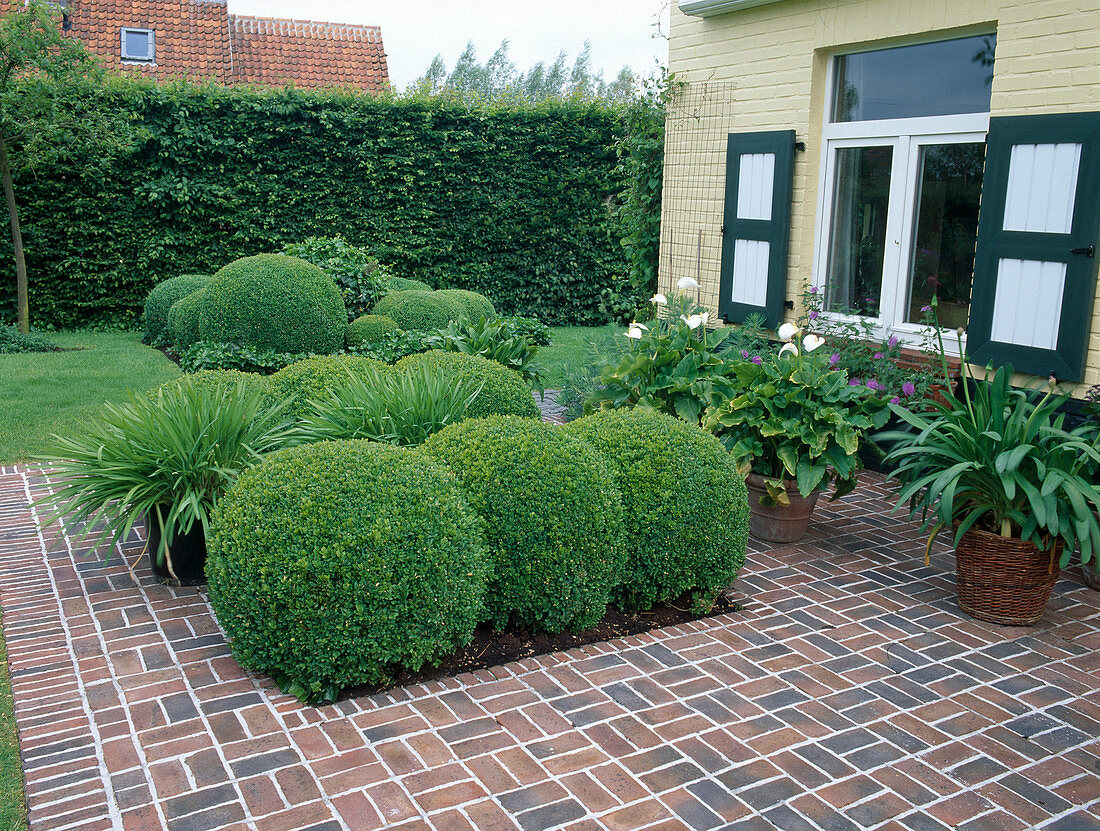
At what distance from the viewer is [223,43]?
20.2m

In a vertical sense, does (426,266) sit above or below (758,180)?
below

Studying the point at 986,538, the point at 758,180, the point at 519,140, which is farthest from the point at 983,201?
the point at 519,140

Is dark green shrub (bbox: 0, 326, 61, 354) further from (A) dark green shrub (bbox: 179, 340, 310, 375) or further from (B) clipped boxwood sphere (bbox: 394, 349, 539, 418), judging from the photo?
(B) clipped boxwood sphere (bbox: 394, 349, 539, 418)

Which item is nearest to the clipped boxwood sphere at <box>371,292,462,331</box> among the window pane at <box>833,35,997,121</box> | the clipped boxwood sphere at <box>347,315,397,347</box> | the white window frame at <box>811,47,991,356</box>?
the clipped boxwood sphere at <box>347,315,397,347</box>

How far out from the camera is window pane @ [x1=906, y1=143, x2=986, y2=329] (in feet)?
18.9

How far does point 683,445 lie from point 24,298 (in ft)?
32.6

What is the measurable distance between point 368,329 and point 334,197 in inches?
182

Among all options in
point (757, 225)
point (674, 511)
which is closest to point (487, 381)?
point (674, 511)

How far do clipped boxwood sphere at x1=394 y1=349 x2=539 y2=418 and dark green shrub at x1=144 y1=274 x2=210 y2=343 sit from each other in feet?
21.5

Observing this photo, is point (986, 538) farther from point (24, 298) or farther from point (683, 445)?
point (24, 298)

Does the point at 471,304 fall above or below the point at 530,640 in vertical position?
above

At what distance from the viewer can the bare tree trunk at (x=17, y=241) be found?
33.6 feet

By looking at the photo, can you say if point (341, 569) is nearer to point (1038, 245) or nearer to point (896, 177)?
point (1038, 245)

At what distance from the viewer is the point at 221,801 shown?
2.62 metres
